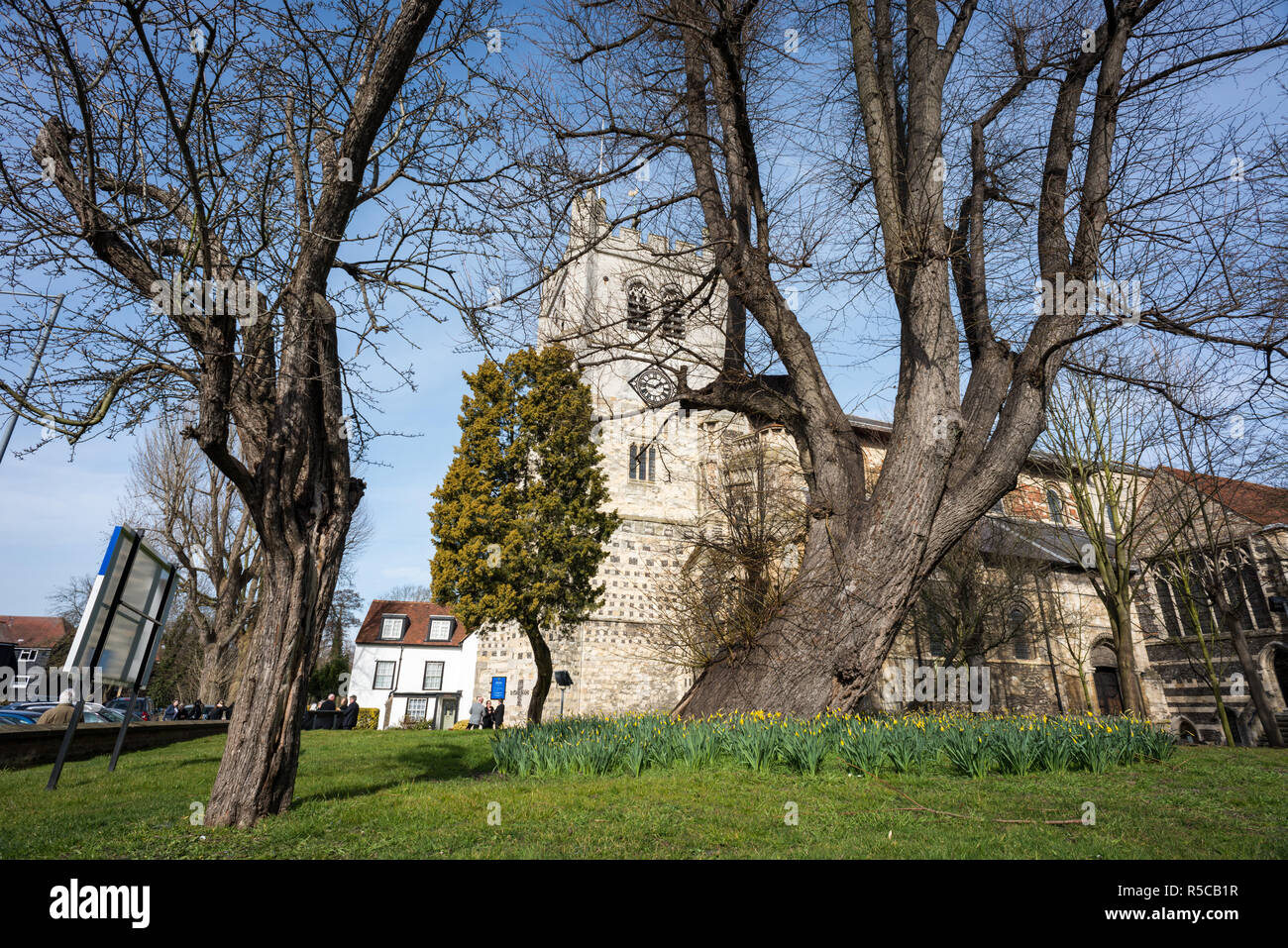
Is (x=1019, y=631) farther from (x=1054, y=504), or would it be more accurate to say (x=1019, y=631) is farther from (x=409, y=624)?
(x=409, y=624)

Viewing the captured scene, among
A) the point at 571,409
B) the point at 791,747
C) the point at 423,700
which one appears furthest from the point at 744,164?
the point at 423,700

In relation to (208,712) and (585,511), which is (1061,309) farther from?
(208,712)

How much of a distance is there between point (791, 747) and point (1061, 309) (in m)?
4.80

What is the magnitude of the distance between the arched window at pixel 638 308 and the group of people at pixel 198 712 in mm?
19789

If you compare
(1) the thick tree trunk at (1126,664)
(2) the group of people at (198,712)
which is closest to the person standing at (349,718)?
(2) the group of people at (198,712)

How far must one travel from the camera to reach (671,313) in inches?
275

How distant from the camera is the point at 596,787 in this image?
5285mm

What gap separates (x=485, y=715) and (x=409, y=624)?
18233mm

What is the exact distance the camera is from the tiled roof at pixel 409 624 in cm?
Result: 3438

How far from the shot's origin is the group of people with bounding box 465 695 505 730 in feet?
59.9

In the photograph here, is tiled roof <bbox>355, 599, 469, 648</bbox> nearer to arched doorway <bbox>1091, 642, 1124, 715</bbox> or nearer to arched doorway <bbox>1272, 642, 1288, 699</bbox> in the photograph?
arched doorway <bbox>1091, 642, 1124, 715</bbox>

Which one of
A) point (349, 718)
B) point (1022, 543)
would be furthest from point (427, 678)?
point (1022, 543)

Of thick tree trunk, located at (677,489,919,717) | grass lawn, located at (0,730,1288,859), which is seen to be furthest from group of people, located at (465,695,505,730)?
thick tree trunk, located at (677,489,919,717)
